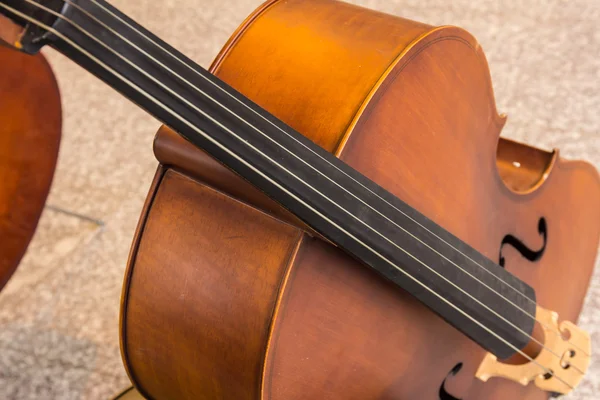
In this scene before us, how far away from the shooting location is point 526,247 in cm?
98

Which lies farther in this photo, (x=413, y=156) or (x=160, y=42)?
(x=413, y=156)

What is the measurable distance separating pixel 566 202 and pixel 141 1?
1372 millimetres

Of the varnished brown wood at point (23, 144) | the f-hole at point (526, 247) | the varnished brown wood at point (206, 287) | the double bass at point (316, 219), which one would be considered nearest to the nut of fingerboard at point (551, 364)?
the double bass at point (316, 219)

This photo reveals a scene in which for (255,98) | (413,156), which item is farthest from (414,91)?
(255,98)

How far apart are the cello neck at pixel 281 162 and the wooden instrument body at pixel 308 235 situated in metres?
0.04

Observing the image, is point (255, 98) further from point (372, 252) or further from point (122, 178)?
point (122, 178)

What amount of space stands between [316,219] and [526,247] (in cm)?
51

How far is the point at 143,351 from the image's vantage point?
2.59 feet

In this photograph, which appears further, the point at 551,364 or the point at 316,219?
the point at 551,364

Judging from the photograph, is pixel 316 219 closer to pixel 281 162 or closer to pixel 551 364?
pixel 281 162

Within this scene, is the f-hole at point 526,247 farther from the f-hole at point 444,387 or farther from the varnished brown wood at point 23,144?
the varnished brown wood at point 23,144

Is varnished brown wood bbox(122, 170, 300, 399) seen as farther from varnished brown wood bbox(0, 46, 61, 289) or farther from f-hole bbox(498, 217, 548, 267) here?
f-hole bbox(498, 217, 548, 267)

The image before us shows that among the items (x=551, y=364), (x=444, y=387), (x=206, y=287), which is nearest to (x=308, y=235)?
(x=206, y=287)

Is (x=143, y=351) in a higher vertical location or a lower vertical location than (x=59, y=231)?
higher
